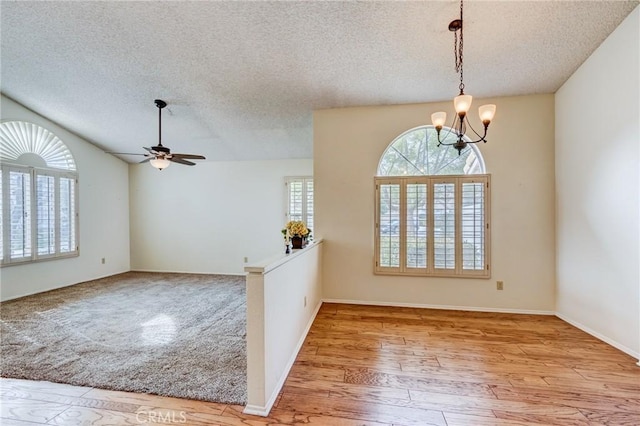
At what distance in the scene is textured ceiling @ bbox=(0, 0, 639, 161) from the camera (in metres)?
2.58

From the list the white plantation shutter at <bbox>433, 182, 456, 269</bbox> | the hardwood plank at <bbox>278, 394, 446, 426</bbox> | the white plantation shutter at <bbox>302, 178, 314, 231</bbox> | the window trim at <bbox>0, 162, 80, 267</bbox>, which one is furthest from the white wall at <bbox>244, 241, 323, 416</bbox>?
the window trim at <bbox>0, 162, 80, 267</bbox>

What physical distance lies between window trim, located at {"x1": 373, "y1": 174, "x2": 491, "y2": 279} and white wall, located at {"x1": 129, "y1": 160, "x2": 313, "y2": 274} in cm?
244

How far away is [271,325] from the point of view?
77.8 inches

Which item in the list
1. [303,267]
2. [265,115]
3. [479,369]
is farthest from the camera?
[265,115]

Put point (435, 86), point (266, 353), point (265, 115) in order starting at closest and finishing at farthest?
1. point (266, 353)
2. point (435, 86)
3. point (265, 115)

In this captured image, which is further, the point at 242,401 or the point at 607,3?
the point at 607,3

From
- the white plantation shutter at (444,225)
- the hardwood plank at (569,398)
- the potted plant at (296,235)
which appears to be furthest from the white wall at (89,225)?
the hardwood plank at (569,398)

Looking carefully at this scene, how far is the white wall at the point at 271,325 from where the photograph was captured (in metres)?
1.82

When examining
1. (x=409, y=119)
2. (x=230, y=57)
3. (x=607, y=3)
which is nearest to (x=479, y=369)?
(x=409, y=119)

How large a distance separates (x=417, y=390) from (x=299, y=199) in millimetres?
4347

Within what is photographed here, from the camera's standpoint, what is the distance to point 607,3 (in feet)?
8.04

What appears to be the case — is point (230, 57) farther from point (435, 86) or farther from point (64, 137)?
point (64, 137)

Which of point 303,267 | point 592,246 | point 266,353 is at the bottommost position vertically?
point 266,353

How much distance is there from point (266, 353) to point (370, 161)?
3.04 metres
